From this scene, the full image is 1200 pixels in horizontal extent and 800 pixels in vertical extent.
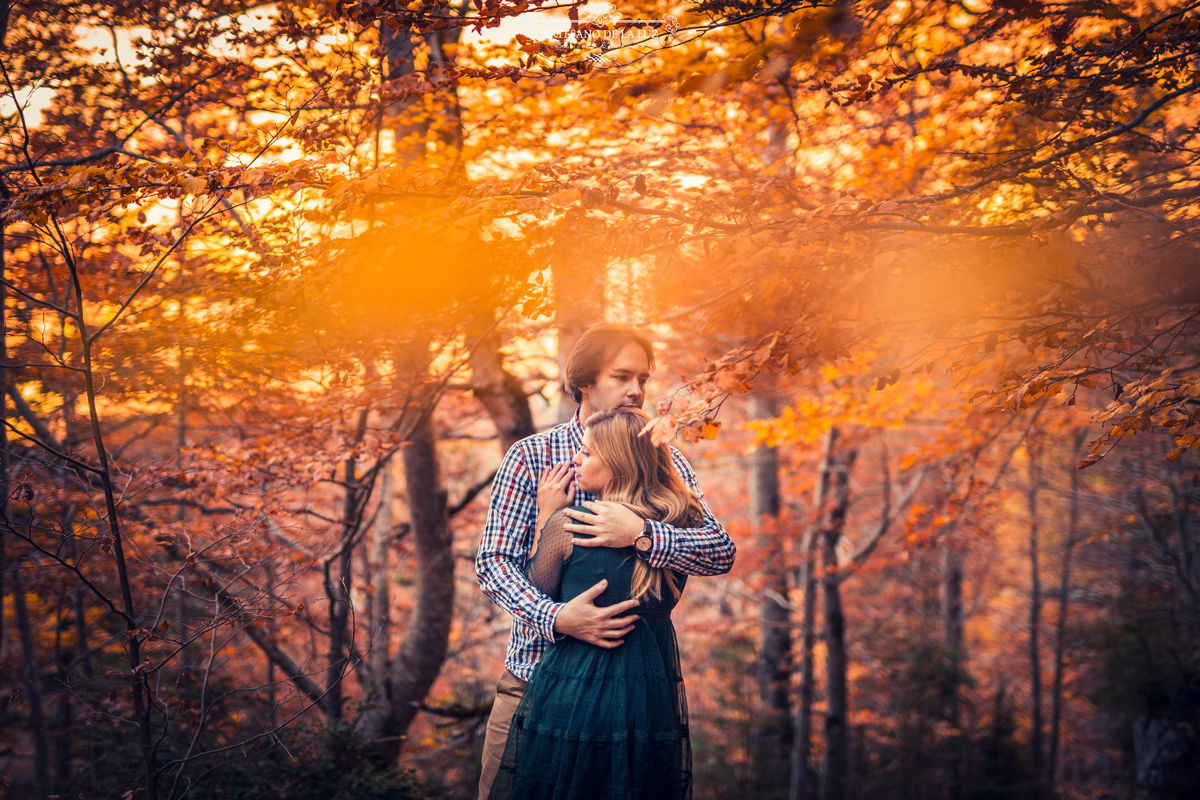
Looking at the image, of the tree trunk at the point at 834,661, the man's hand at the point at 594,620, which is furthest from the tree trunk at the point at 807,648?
the man's hand at the point at 594,620

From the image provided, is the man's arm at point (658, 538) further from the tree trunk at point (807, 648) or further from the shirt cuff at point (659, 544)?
the tree trunk at point (807, 648)

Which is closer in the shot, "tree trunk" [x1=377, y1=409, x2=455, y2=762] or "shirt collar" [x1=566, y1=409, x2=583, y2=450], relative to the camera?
"shirt collar" [x1=566, y1=409, x2=583, y2=450]

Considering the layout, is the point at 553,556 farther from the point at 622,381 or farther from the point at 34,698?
the point at 34,698

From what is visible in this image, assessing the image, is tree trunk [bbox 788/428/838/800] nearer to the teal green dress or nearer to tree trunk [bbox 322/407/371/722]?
tree trunk [bbox 322/407/371/722]

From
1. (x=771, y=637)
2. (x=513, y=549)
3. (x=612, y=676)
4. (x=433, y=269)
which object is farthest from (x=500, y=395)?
(x=771, y=637)

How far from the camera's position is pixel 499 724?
7.76 feet

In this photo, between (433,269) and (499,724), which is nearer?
(499,724)

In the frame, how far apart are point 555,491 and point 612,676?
0.64 meters

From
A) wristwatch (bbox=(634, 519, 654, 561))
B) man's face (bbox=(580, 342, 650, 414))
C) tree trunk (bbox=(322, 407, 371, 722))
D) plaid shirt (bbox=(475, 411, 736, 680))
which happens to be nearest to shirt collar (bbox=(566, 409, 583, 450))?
plaid shirt (bbox=(475, 411, 736, 680))

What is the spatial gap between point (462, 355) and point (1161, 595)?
973cm

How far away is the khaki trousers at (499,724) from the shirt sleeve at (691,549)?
75 centimetres

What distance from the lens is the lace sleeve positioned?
A: 2234 millimetres

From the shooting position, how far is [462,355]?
14.2ft

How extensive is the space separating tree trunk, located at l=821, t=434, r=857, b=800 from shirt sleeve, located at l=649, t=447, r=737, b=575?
537 centimetres
